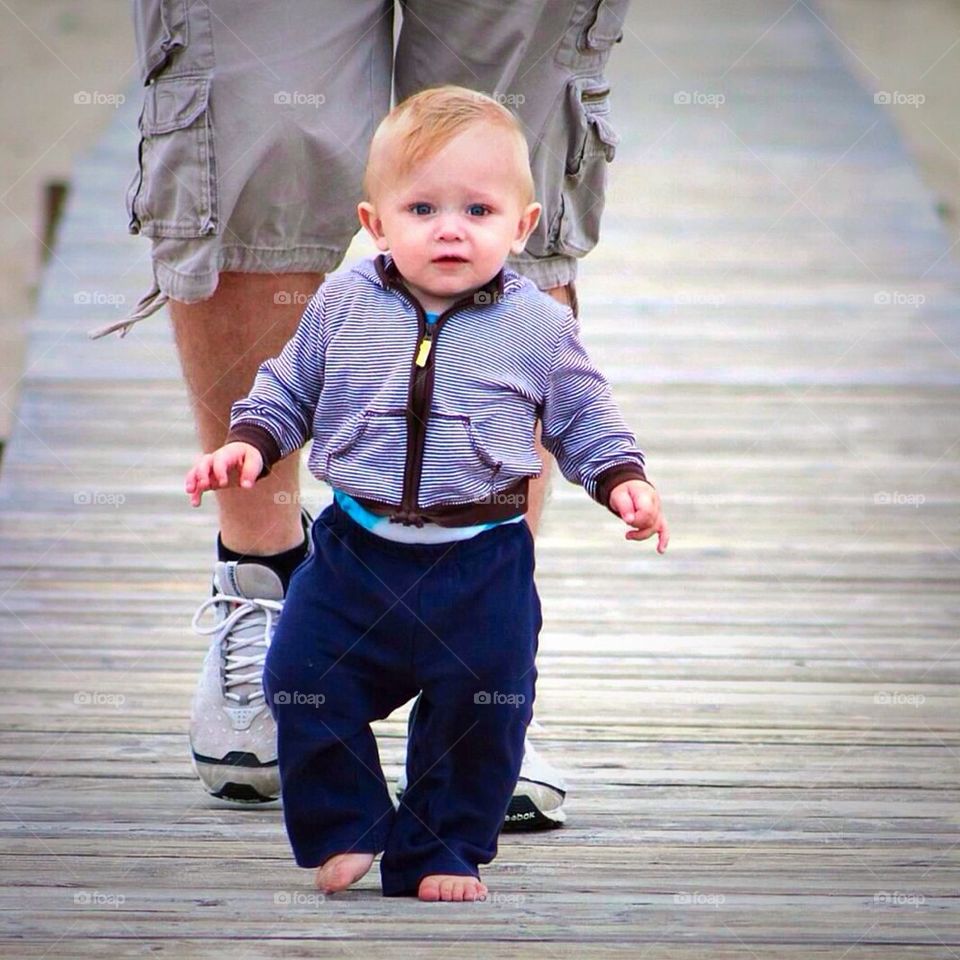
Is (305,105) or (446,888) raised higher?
(305,105)

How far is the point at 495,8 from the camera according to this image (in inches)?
93.5

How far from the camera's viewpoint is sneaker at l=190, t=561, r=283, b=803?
8.11ft

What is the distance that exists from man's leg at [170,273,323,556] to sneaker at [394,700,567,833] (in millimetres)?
445

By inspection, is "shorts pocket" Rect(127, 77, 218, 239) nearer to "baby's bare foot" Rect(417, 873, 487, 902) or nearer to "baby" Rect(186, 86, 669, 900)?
"baby" Rect(186, 86, 669, 900)

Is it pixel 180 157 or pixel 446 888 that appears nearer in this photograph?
pixel 446 888

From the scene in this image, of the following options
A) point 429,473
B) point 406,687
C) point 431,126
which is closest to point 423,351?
point 429,473

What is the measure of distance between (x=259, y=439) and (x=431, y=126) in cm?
41

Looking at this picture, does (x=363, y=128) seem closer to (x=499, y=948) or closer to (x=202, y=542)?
(x=499, y=948)

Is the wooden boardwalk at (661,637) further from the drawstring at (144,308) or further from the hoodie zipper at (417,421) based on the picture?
the drawstring at (144,308)

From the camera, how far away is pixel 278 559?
8.55 ft

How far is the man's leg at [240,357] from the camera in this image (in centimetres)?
253

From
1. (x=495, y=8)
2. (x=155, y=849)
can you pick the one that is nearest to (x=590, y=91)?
(x=495, y=8)

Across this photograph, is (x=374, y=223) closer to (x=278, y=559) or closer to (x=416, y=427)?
(x=416, y=427)

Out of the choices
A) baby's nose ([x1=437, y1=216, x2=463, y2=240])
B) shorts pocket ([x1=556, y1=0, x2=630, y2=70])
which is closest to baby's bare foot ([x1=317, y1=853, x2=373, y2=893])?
baby's nose ([x1=437, y1=216, x2=463, y2=240])
